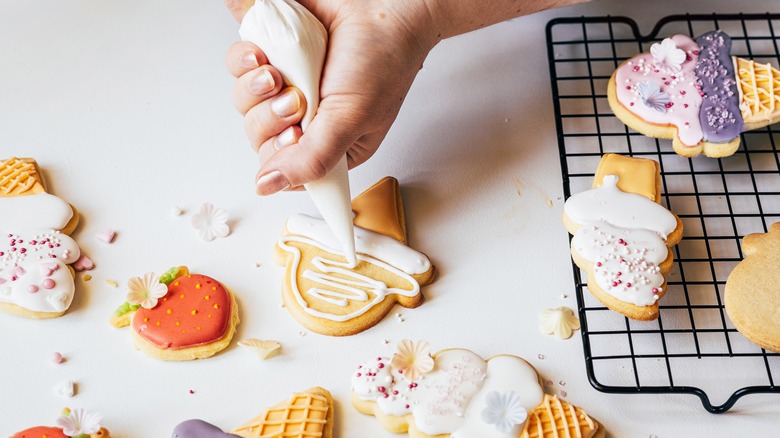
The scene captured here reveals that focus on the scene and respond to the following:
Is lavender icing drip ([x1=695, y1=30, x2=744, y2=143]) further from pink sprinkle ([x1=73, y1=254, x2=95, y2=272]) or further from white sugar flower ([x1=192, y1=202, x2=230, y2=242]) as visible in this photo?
pink sprinkle ([x1=73, y1=254, x2=95, y2=272])

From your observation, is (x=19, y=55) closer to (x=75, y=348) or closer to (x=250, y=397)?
(x=75, y=348)

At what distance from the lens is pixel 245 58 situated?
1.28 m

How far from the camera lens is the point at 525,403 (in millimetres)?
1311

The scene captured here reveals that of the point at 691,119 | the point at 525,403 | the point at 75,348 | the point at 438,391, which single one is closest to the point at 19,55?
the point at 75,348

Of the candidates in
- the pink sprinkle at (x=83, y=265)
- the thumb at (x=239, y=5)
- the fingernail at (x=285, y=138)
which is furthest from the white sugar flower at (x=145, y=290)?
the thumb at (x=239, y=5)

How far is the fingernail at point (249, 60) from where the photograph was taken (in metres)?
1.27

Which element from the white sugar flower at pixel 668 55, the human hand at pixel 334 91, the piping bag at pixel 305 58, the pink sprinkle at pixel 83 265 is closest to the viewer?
the piping bag at pixel 305 58

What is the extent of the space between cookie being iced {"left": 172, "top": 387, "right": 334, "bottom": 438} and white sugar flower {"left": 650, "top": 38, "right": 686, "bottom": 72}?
3.05ft

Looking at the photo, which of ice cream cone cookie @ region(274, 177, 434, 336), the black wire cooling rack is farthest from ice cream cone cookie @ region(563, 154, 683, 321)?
ice cream cone cookie @ region(274, 177, 434, 336)

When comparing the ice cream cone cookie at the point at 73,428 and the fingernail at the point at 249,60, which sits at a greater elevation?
the fingernail at the point at 249,60

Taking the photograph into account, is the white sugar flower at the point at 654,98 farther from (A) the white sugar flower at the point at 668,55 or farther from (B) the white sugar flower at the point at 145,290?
(B) the white sugar flower at the point at 145,290

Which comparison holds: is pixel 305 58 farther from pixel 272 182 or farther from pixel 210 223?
pixel 210 223

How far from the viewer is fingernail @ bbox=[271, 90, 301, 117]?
130 cm

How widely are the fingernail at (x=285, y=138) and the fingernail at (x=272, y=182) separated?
0.06 m
